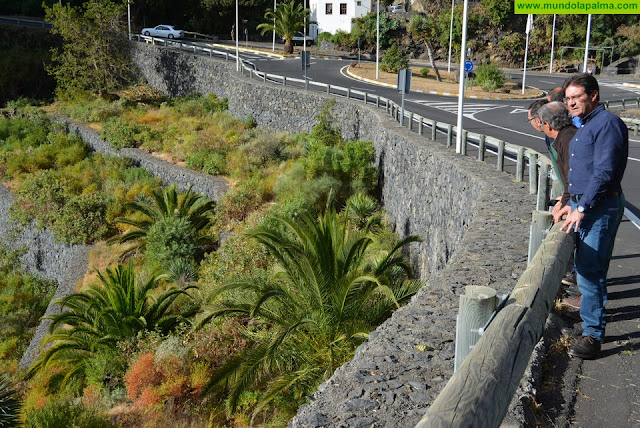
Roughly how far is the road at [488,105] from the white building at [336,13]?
453 inches

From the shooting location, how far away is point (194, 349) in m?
11.5

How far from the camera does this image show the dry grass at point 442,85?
121 feet

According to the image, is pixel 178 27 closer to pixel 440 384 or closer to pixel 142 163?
pixel 142 163

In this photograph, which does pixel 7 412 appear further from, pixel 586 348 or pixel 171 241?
pixel 171 241

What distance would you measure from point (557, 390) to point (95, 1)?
4101cm

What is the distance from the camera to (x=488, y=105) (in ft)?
105

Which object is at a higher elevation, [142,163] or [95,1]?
[95,1]

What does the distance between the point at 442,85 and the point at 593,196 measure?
1440 inches

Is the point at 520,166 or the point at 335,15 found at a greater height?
the point at 335,15

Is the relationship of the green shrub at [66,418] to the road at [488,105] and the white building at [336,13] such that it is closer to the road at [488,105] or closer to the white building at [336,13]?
the road at [488,105]

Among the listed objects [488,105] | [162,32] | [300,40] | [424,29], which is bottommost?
[488,105]

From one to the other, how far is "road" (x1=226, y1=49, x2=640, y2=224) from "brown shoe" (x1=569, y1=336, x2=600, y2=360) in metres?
5.85

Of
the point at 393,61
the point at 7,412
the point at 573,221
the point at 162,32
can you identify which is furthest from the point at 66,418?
the point at 162,32

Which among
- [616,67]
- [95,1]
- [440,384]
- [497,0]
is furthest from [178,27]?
[440,384]
